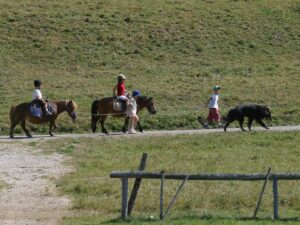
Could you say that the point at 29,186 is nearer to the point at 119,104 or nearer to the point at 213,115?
the point at 119,104

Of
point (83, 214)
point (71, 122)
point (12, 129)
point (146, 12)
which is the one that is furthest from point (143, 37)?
point (83, 214)

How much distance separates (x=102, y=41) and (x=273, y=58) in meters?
11.3

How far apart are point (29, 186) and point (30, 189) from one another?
31 centimetres

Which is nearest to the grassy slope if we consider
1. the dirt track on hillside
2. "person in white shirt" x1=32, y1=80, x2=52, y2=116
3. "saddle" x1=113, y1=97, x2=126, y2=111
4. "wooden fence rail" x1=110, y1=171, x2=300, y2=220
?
"saddle" x1=113, y1=97, x2=126, y2=111

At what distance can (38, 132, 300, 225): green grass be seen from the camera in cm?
1578

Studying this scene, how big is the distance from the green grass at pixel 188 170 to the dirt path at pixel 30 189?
41 centimetres

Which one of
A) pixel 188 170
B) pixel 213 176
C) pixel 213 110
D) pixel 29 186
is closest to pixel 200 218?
pixel 213 176

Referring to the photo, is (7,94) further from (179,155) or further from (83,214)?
(83,214)

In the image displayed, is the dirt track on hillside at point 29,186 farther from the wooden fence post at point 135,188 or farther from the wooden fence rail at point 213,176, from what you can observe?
the wooden fence rail at point 213,176

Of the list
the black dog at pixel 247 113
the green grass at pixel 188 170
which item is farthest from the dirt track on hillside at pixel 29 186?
the black dog at pixel 247 113

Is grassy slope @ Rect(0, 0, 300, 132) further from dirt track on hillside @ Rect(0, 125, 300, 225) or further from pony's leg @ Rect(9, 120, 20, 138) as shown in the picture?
dirt track on hillside @ Rect(0, 125, 300, 225)

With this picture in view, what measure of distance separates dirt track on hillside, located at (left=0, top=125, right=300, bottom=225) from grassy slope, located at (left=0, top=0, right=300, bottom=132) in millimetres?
7477

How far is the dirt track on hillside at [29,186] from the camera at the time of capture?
15.7m

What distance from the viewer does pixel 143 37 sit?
167 ft
